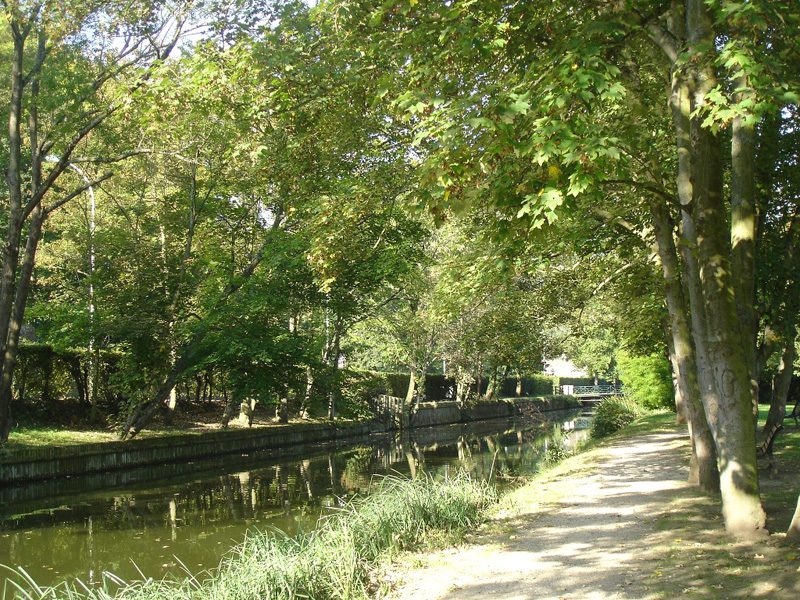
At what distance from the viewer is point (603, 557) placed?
660 cm

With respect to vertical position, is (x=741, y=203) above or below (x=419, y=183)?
below

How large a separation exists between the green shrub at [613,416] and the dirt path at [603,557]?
1660 cm

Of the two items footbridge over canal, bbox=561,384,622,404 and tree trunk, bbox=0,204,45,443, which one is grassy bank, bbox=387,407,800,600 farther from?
footbridge over canal, bbox=561,384,622,404

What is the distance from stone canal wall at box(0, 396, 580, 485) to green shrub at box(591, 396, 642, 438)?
7.95ft

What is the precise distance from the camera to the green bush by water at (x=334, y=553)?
566 centimetres

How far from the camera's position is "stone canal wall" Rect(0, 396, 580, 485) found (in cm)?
1588

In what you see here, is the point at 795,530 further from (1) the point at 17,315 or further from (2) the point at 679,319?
(1) the point at 17,315

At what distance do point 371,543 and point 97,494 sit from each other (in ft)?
32.6

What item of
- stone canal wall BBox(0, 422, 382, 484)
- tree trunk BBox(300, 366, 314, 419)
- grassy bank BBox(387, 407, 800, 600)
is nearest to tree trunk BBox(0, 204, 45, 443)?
stone canal wall BBox(0, 422, 382, 484)

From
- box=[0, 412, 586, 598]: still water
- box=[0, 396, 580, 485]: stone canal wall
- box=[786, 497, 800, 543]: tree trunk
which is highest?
box=[786, 497, 800, 543]: tree trunk

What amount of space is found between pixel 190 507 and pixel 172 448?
25.6ft

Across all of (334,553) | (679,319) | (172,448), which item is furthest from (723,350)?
(172,448)

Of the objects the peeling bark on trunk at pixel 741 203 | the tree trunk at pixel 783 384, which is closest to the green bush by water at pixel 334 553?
the peeling bark on trunk at pixel 741 203

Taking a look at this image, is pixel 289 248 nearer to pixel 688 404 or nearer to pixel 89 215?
pixel 89 215
